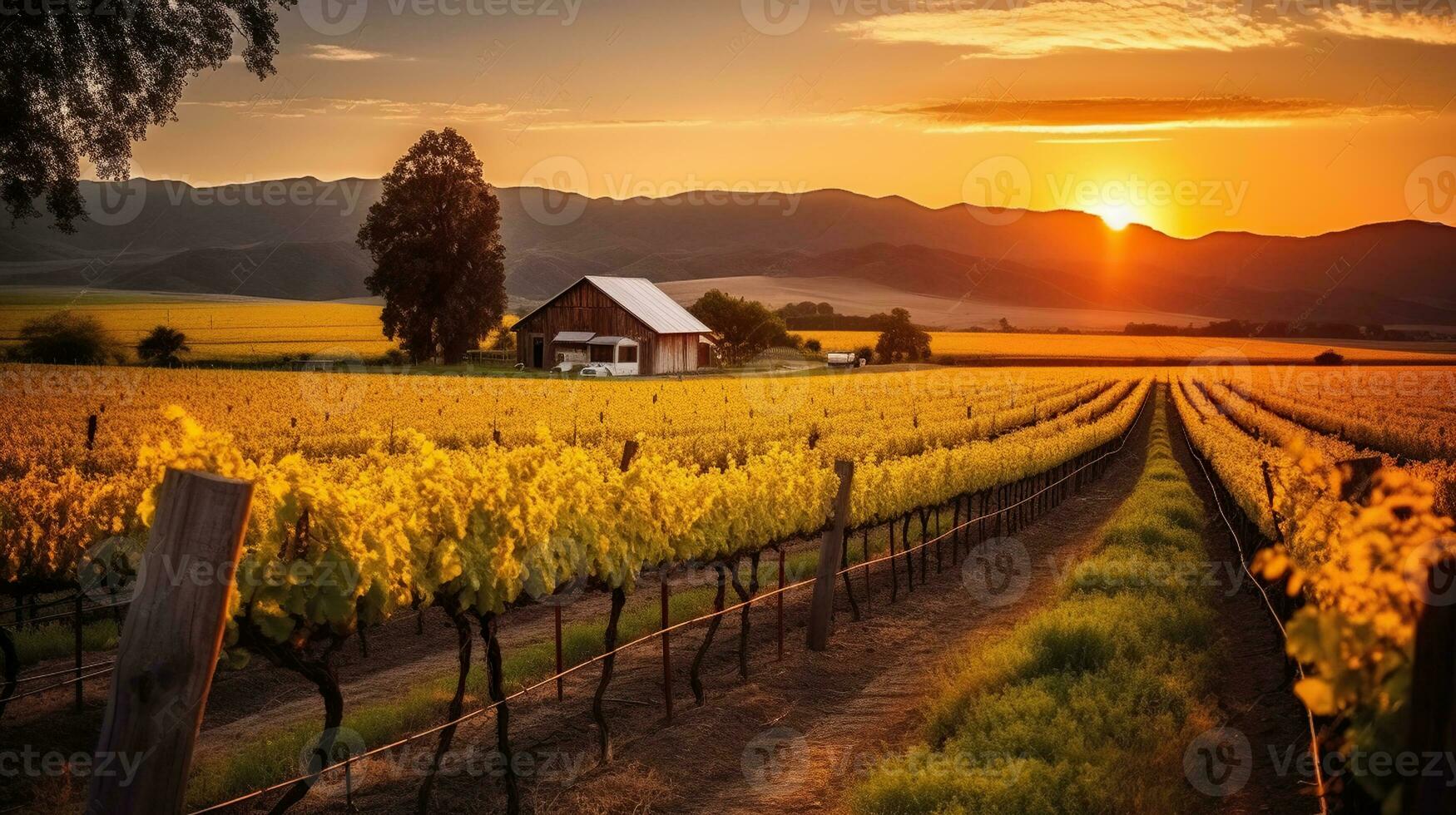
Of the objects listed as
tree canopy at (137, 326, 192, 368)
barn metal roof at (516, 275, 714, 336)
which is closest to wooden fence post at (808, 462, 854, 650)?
tree canopy at (137, 326, 192, 368)

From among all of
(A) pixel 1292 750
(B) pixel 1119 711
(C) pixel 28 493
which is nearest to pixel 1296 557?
(A) pixel 1292 750

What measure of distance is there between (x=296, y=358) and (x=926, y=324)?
12998 cm

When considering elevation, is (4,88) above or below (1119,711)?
above

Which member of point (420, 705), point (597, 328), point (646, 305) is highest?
point (646, 305)

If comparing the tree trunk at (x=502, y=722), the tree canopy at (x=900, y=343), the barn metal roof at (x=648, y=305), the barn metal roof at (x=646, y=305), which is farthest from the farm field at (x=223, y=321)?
the tree trunk at (x=502, y=722)

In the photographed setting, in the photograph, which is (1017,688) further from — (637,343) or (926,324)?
(926,324)

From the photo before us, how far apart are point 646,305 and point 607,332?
4073mm

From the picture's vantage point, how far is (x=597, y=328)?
69.8 metres

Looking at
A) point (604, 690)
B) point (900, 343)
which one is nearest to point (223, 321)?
point (900, 343)

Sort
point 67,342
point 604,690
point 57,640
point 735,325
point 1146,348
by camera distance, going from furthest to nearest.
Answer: point 1146,348, point 735,325, point 67,342, point 57,640, point 604,690

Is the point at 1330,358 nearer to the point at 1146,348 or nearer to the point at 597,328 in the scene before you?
the point at 1146,348

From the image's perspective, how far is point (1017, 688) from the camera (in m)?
10.3

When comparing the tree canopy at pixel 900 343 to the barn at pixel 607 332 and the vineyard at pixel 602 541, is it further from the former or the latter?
the vineyard at pixel 602 541

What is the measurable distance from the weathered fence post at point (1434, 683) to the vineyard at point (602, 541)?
5 centimetres
